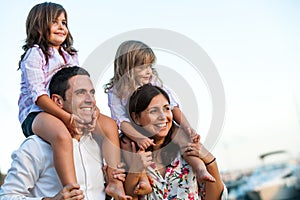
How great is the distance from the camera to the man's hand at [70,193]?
2.54 m

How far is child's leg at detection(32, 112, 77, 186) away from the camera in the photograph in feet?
8.58

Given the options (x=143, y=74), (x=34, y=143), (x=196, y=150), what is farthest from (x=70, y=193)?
(x=143, y=74)

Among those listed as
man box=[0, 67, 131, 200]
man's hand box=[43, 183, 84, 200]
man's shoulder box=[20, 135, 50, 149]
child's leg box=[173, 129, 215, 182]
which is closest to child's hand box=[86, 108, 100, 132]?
man box=[0, 67, 131, 200]

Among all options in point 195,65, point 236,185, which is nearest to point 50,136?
point 195,65

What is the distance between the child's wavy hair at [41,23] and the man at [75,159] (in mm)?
336

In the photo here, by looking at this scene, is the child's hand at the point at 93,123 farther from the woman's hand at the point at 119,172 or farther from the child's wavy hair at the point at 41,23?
the child's wavy hair at the point at 41,23

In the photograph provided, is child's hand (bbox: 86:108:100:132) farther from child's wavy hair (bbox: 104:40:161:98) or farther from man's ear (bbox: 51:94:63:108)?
child's wavy hair (bbox: 104:40:161:98)

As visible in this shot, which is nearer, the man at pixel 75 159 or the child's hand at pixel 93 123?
the man at pixel 75 159

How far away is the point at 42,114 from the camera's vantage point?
9.16ft

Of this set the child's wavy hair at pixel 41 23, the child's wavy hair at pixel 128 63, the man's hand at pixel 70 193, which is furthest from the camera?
the child's wavy hair at pixel 128 63

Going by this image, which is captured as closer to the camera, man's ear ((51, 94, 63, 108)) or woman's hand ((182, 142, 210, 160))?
man's ear ((51, 94, 63, 108))

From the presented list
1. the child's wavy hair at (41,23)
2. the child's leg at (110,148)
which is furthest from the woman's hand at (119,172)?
the child's wavy hair at (41,23)

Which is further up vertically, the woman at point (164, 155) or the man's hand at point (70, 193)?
the woman at point (164, 155)

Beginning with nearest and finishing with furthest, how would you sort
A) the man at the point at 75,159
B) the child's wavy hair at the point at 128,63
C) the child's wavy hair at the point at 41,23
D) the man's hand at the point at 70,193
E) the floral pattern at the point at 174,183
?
the man's hand at the point at 70,193 < the man at the point at 75,159 < the floral pattern at the point at 174,183 < the child's wavy hair at the point at 41,23 < the child's wavy hair at the point at 128,63
